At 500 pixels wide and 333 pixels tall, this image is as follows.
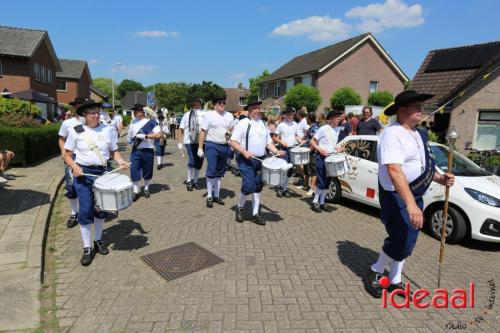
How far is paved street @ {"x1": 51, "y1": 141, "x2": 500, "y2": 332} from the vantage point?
327cm

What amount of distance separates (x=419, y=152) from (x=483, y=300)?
6.10 feet

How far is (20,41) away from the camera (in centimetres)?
2852

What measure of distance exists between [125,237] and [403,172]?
158 inches

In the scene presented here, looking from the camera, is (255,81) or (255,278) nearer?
(255,278)

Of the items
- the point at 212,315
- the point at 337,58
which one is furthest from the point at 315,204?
the point at 337,58

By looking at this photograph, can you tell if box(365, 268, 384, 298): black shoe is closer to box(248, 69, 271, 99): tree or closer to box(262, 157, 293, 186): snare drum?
box(262, 157, 293, 186): snare drum

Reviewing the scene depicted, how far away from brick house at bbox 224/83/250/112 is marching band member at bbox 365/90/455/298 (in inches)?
2551

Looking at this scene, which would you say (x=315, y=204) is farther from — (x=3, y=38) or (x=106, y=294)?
(x=3, y=38)

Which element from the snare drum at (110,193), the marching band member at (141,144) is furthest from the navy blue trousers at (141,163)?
the snare drum at (110,193)

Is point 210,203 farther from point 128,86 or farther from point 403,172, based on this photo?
point 128,86

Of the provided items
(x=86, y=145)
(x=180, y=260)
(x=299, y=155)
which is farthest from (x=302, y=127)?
(x=86, y=145)

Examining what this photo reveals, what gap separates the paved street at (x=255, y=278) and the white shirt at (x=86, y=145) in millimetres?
1312

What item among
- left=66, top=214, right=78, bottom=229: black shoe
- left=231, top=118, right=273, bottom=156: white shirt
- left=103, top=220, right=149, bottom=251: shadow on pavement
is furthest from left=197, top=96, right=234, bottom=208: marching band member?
left=66, top=214, right=78, bottom=229: black shoe

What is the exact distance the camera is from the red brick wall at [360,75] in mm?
34469
